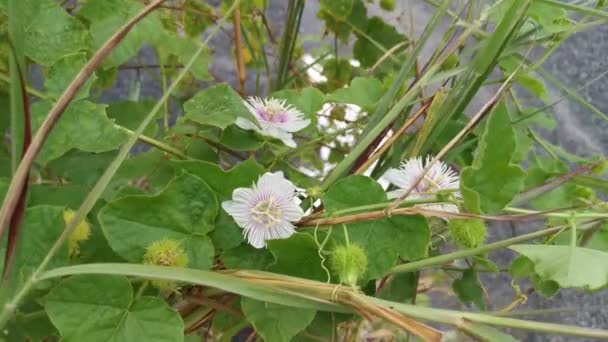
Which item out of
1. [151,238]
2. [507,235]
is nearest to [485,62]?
[151,238]

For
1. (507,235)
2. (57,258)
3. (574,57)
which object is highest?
(574,57)

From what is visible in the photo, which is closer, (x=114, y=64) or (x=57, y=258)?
(x=57, y=258)

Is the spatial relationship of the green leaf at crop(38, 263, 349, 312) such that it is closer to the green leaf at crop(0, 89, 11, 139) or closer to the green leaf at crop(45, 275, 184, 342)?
the green leaf at crop(45, 275, 184, 342)

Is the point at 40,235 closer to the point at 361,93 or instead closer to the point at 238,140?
the point at 238,140

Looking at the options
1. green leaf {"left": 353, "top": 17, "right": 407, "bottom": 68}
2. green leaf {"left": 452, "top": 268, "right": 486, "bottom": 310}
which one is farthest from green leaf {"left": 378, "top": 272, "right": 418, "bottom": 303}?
green leaf {"left": 353, "top": 17, "right": 407, "bottom": 68}

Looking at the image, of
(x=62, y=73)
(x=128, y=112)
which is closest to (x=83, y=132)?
(x=62, y=73)

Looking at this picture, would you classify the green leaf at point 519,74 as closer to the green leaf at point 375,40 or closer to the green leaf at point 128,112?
the green leaf at point 375,40

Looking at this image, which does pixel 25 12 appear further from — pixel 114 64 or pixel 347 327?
pixel 347 327

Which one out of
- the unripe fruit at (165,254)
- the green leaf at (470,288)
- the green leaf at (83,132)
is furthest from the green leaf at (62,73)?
the green leaf at (470,288)

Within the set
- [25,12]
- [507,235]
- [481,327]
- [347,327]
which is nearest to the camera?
[481,327]
